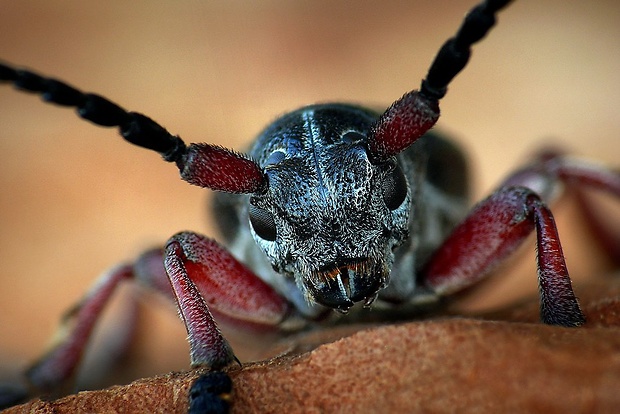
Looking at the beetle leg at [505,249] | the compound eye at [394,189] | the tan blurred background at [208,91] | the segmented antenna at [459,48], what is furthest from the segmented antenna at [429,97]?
the tan blurred background at [208,91]

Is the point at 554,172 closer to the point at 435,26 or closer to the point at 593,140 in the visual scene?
the point at 593,140

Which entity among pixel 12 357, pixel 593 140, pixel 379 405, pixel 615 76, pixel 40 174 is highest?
pixel 615 76

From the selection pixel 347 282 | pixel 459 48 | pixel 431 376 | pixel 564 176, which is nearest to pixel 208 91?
pixel 564 176

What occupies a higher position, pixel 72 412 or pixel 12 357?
pixel 72 412

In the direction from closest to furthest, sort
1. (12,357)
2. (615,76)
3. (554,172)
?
1. (554,172)
2. (12,357)
3. (615,76)

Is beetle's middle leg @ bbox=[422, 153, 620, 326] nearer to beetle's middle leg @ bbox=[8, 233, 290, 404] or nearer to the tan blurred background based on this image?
beetle's middle leg @ bbox=[8, 233, 290, 404]

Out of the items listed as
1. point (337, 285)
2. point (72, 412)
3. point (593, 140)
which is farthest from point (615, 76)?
point (72, 412)

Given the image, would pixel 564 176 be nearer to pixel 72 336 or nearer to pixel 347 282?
pixel 347 282
